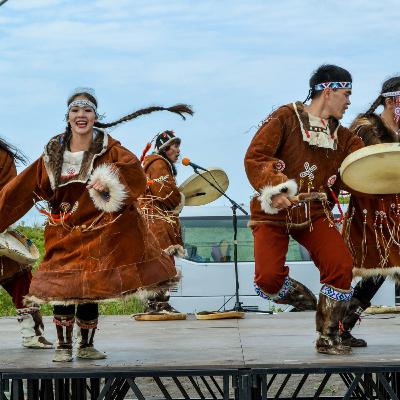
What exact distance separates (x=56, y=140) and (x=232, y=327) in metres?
2.80

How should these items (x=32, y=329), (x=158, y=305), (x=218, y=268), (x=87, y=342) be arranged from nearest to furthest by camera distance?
1. (x=87, y=342)
2. (x=32, y=329)
3. (x=158, y=305)
4. (x=218, y=268)

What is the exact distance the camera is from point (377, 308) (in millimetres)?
9844

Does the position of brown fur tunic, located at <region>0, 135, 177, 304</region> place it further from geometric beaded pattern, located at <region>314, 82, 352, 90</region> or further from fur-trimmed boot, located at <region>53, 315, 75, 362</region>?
geometric beaded pattern, located at <region>314, 82, 352, 90</region>

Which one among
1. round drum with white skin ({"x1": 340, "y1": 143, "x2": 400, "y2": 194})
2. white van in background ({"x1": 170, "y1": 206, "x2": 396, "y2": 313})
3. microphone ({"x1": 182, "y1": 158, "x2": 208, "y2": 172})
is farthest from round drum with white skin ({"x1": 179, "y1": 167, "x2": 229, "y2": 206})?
round drum with white skin ({"x1": 340, "y1": 143, "x2": 400, "y2": 194})

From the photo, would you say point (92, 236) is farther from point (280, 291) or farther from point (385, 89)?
point (385, 89)

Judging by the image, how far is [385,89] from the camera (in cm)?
679

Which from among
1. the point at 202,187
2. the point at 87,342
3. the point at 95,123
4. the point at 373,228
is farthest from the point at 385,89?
the point at 202,187

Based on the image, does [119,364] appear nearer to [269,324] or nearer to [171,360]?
[171,360]

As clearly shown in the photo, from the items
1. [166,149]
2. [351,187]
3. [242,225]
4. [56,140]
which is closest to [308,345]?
[351,187]

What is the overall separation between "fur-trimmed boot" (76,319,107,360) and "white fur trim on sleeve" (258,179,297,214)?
118 cm

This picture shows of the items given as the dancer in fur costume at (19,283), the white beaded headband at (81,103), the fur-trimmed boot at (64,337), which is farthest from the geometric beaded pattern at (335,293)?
the dancer in fur costume at (19,283)

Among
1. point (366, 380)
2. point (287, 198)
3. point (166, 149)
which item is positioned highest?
point (166, 149)

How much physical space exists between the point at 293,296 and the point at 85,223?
4.43 ft

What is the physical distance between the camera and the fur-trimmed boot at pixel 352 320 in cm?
674
